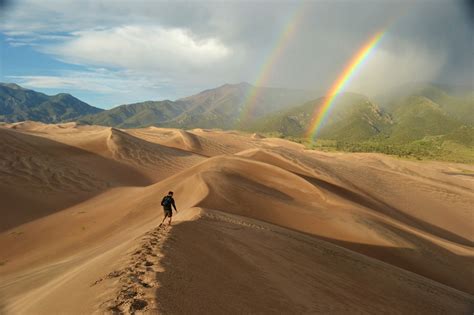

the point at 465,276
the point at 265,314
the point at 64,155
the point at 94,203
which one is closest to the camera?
the point at 265,314

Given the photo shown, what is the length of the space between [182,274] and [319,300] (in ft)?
9.25

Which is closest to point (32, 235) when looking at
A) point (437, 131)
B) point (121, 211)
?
point (121, 211)

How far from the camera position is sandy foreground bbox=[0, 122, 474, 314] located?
5891 mm

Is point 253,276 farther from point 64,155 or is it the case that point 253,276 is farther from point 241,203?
point 64,155

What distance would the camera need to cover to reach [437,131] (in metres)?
195

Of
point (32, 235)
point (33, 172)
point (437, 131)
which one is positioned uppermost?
point (437, 131)

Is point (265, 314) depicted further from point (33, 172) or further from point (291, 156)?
point (291, 156)

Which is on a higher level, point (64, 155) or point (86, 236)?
point (64, 155)

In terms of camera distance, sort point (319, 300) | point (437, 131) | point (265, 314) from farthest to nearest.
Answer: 1. point (437, 131)
2. point (319, 300)
3. point (265, 314)

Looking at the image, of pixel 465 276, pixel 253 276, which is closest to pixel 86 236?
pixel 253 276

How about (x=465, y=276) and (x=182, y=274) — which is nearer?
(x=182, y=274)

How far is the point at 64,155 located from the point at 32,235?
1553 cm

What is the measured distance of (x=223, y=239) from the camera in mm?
9148

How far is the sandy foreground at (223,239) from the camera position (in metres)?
5.89
